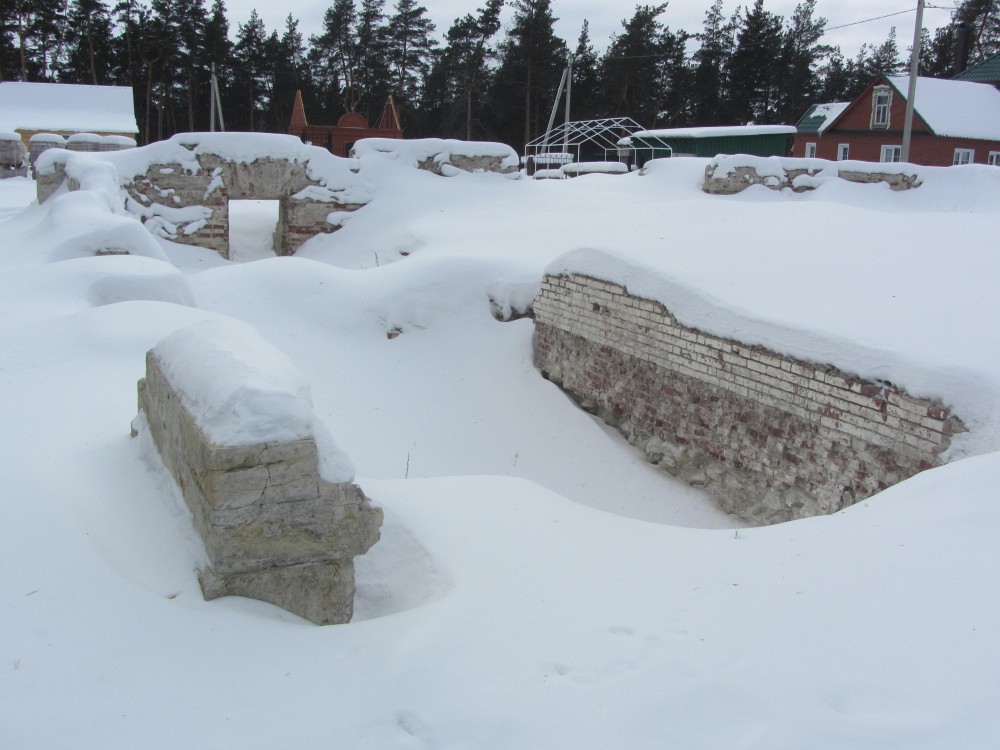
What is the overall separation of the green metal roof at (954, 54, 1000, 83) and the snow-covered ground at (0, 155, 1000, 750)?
25305 millimetres

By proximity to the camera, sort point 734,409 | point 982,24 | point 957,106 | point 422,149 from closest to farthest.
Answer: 1. point 734,409
2. point 422,149
3. point 957,106
4. point 982,24

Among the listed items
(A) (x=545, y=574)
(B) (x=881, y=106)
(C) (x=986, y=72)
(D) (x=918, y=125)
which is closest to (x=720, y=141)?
(B) (x=881, y=106)

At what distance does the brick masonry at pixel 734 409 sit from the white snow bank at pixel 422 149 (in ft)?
27.2

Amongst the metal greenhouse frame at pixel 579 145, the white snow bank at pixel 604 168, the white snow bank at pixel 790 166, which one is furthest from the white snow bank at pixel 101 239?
the metal greenhouse frame at pixel 579 145

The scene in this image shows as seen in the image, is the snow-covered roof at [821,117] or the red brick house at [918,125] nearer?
the red brick house at [918,125]

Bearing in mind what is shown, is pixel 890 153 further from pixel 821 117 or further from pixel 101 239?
pixel 101 239

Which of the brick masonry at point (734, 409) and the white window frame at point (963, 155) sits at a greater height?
the white window frame at point (963, 155)

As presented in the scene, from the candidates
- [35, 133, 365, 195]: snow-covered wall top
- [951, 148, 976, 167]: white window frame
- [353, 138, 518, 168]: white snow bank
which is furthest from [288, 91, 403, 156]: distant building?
[951, 148, 976, 167]: white window frame

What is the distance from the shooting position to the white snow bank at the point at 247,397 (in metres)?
3.07

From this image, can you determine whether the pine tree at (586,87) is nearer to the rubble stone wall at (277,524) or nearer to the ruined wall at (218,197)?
the ruined wall at (218,197)

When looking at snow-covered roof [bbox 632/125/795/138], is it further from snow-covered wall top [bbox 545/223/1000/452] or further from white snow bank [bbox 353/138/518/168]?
snow-covered wall top [bbox 545/223/1000/452]

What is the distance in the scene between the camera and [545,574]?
356 cm

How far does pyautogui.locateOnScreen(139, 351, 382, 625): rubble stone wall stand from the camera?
9.96 ft

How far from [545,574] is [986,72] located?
3245 cm
